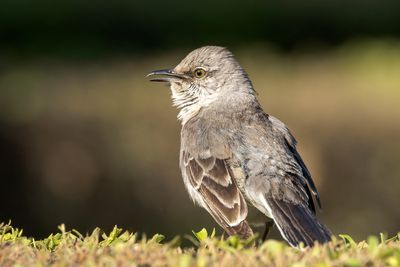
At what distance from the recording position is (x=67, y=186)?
12.4m

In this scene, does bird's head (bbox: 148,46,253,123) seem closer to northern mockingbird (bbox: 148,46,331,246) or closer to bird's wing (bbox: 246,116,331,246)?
northern mockingbird (bbox: 148,46,331,246)

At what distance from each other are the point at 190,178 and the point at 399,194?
21.3 feet

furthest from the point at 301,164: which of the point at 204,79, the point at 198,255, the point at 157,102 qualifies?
the point at 157,102

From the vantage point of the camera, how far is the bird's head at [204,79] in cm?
764

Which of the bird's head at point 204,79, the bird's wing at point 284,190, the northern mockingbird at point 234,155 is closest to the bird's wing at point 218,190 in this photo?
the northern mockingbird at point 234,155

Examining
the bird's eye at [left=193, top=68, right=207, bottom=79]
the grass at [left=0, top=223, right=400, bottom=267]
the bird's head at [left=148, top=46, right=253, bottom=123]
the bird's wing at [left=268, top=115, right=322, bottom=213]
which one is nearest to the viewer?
the grass at [left=0, top=223, right=400, bottom=267]

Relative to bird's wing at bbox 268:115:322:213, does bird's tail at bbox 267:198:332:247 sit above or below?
below

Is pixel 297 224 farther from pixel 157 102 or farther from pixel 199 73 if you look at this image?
pixel 157 102

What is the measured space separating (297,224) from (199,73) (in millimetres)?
2341

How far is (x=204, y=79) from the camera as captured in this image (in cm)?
773

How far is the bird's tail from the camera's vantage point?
18.7ft

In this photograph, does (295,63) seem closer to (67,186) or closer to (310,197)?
(67,186)

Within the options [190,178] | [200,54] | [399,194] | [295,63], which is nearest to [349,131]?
[399,194]

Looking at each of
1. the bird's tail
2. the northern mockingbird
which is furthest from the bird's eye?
the bird's tail
